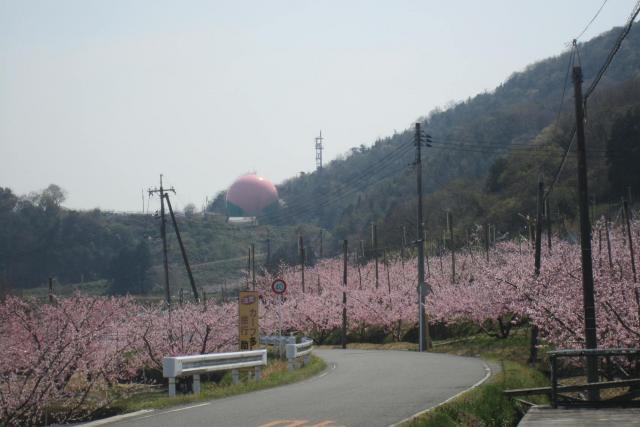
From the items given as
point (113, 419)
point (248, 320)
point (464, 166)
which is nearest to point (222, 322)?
point (248, 320)

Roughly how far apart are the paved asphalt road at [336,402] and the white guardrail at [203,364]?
1.38 meters

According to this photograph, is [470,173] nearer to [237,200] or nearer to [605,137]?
[237,200]

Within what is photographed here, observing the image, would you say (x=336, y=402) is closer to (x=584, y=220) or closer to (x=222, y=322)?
(x=584, y=220)

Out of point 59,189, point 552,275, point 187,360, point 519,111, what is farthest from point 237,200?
point 187,360

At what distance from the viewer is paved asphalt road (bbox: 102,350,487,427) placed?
13.8 meters

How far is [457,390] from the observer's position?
1850 cm

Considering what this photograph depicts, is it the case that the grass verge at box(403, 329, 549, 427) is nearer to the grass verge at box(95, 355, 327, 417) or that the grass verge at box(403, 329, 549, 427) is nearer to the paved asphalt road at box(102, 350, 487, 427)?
the paved asphalt road at box(102, 350, 487, 427)

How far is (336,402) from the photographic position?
1609cm

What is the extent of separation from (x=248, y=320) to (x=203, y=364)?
8.57 metres

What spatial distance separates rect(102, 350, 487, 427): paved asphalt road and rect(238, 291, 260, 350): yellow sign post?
14.6 ft

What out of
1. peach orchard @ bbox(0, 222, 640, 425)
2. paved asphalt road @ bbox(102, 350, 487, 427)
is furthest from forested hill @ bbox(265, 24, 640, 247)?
paved asphalt road @ bbox(102, 350, 487, 427)

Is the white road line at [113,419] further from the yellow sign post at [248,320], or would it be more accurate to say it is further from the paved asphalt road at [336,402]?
the yellow sign post at [248,320]

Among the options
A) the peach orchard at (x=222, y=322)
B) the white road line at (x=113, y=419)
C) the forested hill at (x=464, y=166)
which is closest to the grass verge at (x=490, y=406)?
the peach orchard at (x=222, y=322)

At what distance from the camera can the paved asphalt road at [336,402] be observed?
13.8 metres
